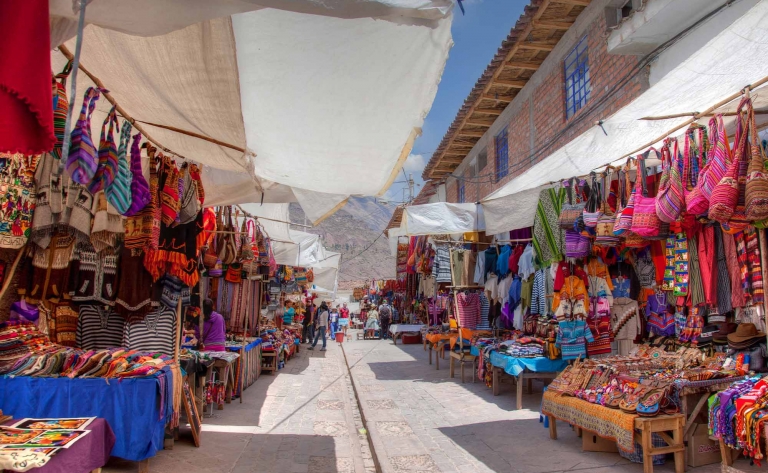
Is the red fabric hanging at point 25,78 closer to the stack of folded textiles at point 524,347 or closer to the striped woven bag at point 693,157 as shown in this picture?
the striped woven bag at point 693,157

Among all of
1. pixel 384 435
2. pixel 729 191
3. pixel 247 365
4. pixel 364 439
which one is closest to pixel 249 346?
pixel 247 365

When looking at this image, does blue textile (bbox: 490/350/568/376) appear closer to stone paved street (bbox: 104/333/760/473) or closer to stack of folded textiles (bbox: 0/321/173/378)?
stone paved street (bbox: 104/333/760/473)

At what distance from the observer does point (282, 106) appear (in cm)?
374

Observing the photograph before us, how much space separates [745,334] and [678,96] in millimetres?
2320

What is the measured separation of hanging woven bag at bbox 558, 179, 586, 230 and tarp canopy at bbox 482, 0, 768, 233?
21 cm

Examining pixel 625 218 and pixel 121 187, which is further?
pixel 625 218

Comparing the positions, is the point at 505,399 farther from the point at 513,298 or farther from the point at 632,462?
the point at 632,462

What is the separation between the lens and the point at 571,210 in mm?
6348

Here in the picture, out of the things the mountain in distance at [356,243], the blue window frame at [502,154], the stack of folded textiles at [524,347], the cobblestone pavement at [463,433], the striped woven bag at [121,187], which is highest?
the mountain in distance at [356,243]

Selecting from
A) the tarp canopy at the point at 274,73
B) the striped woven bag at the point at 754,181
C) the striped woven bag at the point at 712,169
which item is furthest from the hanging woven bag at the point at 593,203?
the tarp canopy at the point at 274,73

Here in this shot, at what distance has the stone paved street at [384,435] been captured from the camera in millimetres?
5219

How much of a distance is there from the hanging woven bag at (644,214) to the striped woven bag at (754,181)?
41.4 inches

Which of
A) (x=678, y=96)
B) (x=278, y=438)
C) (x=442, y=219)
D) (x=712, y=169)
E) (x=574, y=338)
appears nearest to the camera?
(x=712, y=169)

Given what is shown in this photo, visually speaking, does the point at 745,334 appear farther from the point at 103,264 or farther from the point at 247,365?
the point at 247,365
